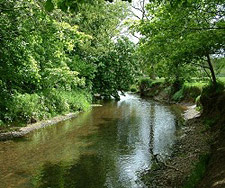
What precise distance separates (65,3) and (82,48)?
23.7 metres

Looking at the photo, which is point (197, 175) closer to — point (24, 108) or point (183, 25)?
point (183, 25)

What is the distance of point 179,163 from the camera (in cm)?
947

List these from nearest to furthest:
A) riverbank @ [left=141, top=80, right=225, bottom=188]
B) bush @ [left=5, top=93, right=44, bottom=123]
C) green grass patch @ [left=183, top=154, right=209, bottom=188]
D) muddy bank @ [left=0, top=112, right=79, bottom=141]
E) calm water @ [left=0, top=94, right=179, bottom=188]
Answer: riverbank @ [left=141, top=80, right=225, bottom=188], green grass patch @ [left=183, top=154, right=209, bottom=188], calm water @ [left=0, top=94, right=179, bottom=188], muddy bank @ [left=0, top=112, right=79, bottom=141], bush @ [left=5, top=93, right=44, bottom=123]

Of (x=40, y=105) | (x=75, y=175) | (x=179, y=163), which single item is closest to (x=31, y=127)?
(x=40, y=105)

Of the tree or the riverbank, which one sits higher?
the tree

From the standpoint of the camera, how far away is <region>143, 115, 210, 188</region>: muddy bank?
7.95 m

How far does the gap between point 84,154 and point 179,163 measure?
13.6ft

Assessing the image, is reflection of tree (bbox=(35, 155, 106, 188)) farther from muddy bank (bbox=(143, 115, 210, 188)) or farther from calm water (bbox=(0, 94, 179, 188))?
muddy bank (bbox=(143, 115, 210, 188))

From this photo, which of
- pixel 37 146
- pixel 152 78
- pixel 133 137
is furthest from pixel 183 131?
pixel 152 78

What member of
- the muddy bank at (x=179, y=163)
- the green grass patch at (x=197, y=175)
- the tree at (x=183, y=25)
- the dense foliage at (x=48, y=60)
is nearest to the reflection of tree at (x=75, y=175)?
the muddy bank at (x=179, y=163)

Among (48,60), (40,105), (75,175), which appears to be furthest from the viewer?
(48,60)

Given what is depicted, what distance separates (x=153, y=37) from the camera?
1143cm

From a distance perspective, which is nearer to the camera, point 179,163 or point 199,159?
point 199,159

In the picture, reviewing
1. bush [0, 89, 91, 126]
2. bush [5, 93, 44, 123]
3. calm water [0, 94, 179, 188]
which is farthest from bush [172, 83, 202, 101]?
bush [5, 93, 44, 123]
